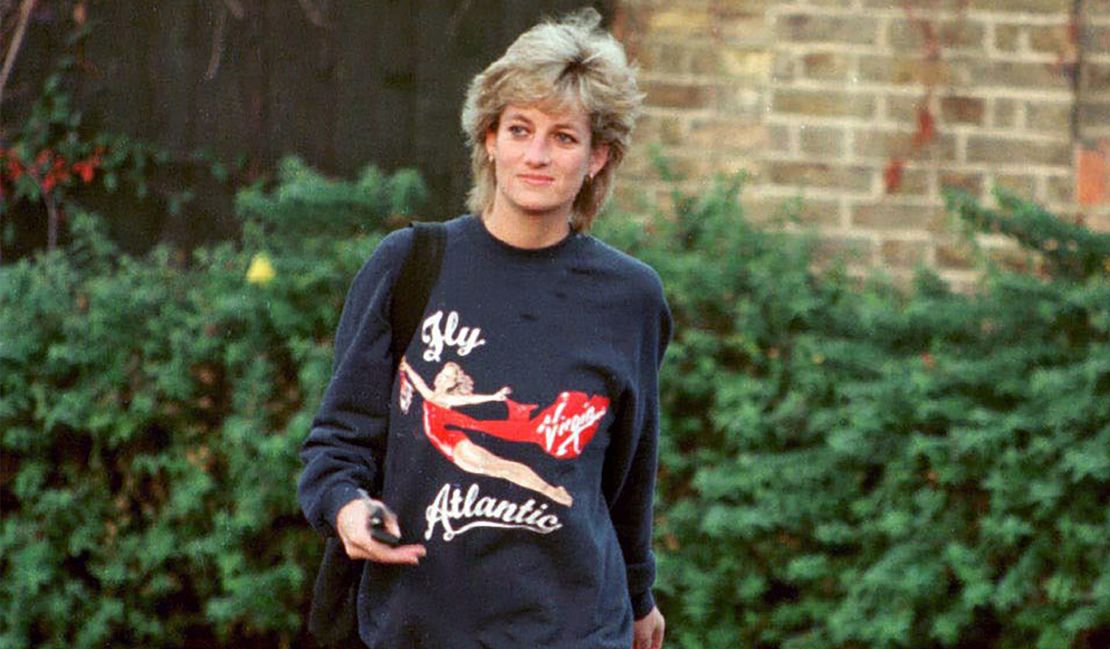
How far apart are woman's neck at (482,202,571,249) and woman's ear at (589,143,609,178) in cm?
13

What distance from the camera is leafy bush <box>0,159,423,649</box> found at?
534cm

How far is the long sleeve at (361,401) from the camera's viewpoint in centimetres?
295

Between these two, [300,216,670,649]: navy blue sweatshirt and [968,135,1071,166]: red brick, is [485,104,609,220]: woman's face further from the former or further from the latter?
[968,135,1071,166]: red brick

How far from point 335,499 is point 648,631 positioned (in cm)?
71

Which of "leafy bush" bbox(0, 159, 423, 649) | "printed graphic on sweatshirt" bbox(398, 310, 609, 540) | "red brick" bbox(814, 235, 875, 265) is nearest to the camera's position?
"printed graphic on sweatshirt" bbox(398, 310, 609, 540)

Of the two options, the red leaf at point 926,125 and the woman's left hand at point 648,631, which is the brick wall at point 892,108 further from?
the woman's left hand at point 648,631

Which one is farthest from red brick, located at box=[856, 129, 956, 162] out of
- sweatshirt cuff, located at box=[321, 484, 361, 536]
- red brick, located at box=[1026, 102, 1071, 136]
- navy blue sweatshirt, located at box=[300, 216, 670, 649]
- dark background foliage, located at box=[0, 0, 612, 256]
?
sweatshirt cuff, located at box=[321, 484, 361, 536]

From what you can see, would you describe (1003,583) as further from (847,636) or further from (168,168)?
(168,168)

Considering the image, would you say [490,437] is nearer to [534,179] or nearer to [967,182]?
[534,179]

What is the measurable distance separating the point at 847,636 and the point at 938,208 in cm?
173

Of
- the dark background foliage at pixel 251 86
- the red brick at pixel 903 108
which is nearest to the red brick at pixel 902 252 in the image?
the red brick at pixel 903 108

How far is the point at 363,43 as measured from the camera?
6766 millimetres

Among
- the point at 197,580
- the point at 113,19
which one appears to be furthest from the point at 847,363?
the point at 113,19

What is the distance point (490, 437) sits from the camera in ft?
9.50
